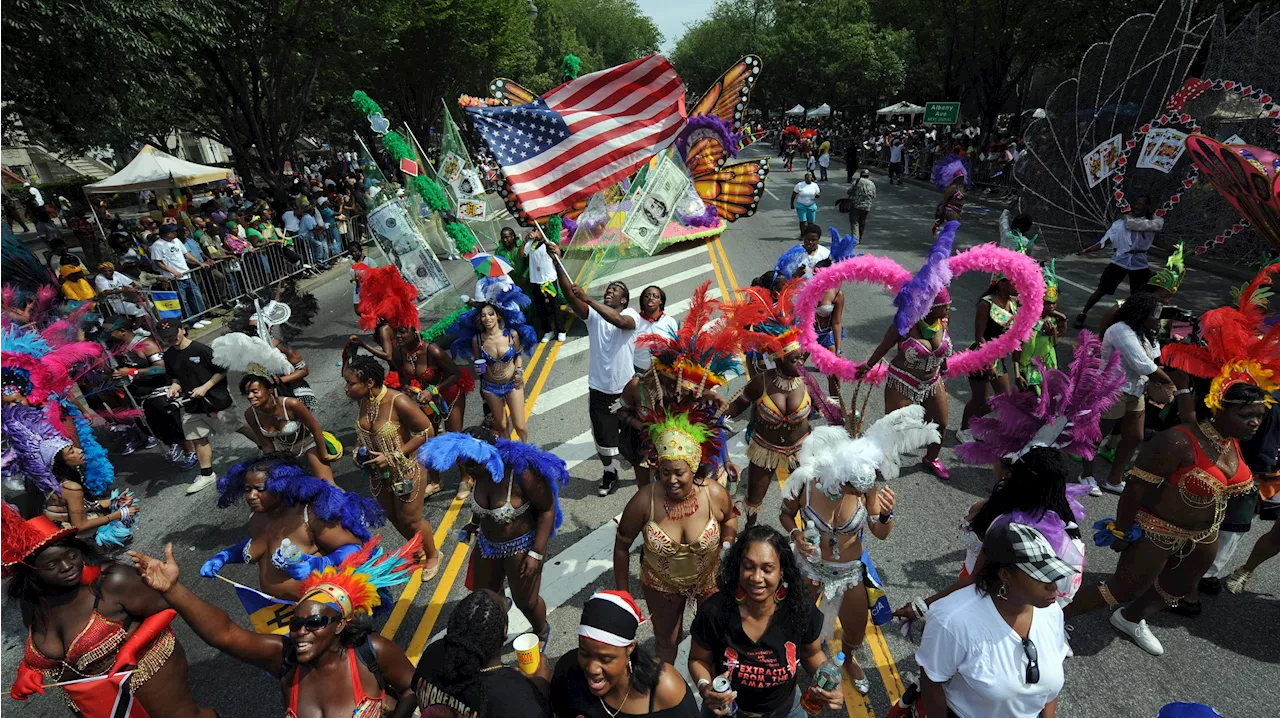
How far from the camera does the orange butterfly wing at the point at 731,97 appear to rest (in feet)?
56.2

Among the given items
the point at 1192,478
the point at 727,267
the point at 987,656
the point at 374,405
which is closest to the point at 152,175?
the point at 727,267

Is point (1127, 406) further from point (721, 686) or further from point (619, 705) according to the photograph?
point (619, 705)

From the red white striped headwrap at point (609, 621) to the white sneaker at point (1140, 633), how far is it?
3.73 metres

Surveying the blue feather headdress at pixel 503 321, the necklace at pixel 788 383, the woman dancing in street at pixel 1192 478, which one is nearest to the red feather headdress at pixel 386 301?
the blue feather headdress at pixel 503 321

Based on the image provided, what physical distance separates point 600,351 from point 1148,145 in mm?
11897

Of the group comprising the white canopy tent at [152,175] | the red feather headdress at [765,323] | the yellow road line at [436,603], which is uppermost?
the white canopy tent at [152,175]

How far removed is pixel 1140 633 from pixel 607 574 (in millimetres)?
3727

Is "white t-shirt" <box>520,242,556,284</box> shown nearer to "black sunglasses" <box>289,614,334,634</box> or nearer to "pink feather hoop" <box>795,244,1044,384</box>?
"pink feather hoop" <box>795,244,1044,384</box>

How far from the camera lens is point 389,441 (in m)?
4.82

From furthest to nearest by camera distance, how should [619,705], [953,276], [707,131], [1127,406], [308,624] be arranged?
[707,131] < [1127,406] < [953,276] < [308,624] < [619,705]

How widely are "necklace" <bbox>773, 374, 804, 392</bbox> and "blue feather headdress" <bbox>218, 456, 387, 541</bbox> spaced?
10.2 feet

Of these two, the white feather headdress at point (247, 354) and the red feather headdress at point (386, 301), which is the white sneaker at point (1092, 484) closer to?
the red feather headdress at point (386, 301)

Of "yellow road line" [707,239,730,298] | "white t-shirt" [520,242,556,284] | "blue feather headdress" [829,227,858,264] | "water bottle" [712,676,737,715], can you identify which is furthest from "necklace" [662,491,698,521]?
"yellow road line" [707,239,730,298]

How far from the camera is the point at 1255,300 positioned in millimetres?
4266
